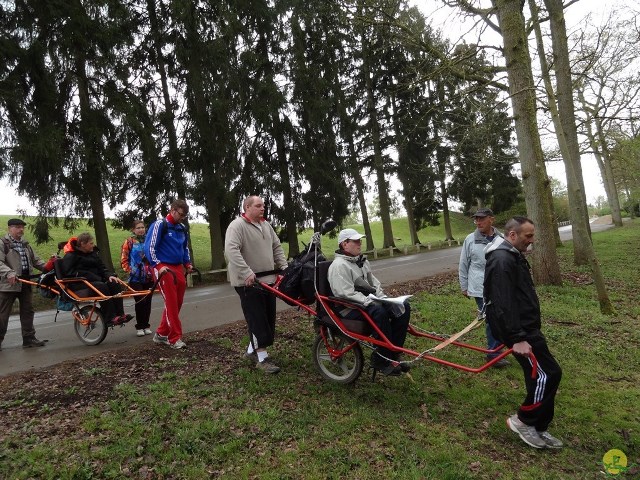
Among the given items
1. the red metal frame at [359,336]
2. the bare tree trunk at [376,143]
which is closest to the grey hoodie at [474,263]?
the red metal frame at [359,336]

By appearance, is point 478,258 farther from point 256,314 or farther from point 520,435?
point 256,314

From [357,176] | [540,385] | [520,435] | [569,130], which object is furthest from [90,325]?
[357,176]

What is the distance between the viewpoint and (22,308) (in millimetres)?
7434

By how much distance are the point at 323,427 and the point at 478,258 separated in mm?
3101

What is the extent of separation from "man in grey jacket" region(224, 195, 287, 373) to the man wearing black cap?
4120mm

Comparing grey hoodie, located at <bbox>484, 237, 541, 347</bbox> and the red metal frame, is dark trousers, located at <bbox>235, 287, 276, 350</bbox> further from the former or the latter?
grey hoodie, located at <bbox>484, 237, 541, 347</bbox>

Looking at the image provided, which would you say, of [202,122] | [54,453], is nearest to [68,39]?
[202,122]

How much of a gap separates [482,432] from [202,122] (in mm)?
17260

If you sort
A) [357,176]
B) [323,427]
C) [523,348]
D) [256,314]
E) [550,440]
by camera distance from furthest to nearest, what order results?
[357,176]
[256,314]
[323,427]
[550,440]
[523,348]

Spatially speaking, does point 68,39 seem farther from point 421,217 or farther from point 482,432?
point 421,217

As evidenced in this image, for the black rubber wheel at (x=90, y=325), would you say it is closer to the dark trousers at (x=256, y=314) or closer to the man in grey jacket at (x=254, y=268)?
the man in grey jacket at (x=254, y=268)

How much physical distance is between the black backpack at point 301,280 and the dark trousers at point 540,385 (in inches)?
90.1

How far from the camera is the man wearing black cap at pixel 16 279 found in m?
7.12

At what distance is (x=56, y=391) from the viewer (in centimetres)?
499
